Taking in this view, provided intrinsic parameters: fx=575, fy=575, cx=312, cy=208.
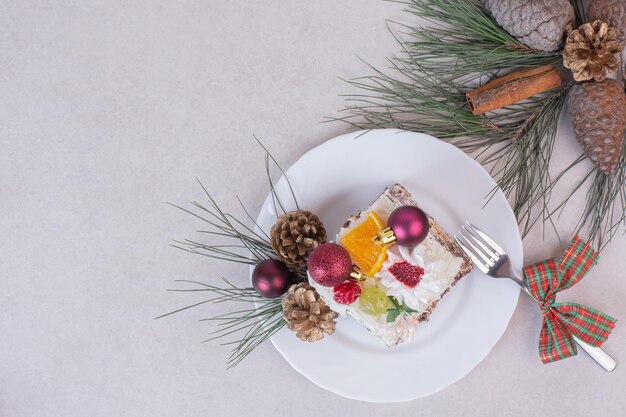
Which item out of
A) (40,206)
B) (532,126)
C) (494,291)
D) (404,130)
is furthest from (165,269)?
(532,126)

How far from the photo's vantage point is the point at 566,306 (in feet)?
3.86

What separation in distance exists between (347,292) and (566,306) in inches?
18.9

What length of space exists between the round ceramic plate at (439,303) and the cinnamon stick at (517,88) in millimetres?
115

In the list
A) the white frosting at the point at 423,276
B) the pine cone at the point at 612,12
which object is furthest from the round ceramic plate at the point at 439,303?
the pine cone at the point at 612,12

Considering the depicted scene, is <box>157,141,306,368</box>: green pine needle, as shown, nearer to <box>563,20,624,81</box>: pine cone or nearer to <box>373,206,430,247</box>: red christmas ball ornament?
<box>373,206,430,247</box>: red christmas ball ornament

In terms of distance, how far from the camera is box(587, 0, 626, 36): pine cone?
3.50ft

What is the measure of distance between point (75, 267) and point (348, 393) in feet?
2.18

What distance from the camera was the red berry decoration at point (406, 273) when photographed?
1023mm

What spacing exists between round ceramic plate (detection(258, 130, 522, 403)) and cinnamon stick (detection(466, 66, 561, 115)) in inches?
4.5

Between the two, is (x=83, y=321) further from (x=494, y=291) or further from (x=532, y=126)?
(x=532, y=126)

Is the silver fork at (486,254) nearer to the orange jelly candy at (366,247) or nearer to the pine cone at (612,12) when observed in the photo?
the orange jelly candy at (366,247)

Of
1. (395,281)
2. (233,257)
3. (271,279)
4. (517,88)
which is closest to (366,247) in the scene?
(395,281)

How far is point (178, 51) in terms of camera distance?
4.17 ft

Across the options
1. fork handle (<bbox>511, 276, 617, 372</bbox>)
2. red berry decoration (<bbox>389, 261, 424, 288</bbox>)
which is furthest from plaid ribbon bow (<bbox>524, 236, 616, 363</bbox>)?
red berry decoration (<bbox>389, 261, 424, 288</bbox>)
